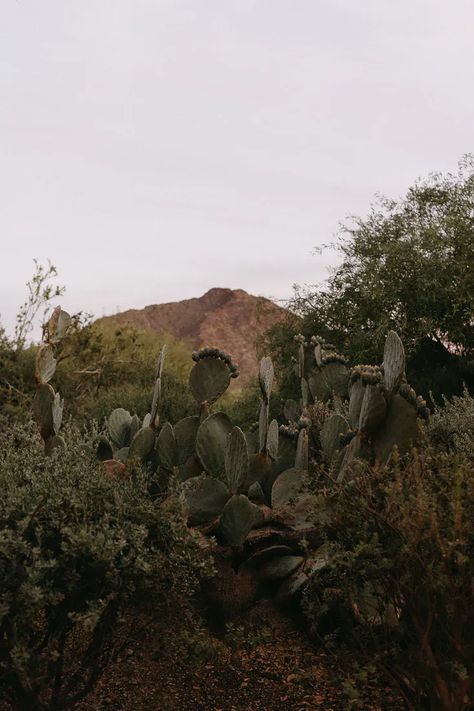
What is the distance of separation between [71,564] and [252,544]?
2.12m

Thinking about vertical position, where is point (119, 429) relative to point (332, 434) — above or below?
above

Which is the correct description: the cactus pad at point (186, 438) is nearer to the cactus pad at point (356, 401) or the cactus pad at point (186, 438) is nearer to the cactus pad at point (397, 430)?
the cactus pad at point (356, 401)

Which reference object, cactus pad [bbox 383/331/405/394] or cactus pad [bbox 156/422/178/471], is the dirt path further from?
cactus pad [bbox 383/331/405/394]

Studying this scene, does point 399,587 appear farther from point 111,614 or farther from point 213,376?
point 213,376

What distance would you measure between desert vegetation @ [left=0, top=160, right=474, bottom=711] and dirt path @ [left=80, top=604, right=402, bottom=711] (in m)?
0.02

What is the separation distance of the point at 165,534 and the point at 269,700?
1.28 m

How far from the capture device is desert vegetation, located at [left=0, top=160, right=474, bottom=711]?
3256mm

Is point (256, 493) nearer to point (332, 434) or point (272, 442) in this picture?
point (272, 442)

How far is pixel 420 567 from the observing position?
3297 mm

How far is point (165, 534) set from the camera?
3.61 meters

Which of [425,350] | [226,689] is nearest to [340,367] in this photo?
[226,689]

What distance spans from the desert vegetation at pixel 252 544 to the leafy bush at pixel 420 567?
13 millimetres

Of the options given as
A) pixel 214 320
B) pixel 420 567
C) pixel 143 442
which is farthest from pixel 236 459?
pixel 214 320

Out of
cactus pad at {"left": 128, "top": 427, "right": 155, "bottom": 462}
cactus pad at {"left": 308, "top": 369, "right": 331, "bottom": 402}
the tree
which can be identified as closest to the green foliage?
the tree
